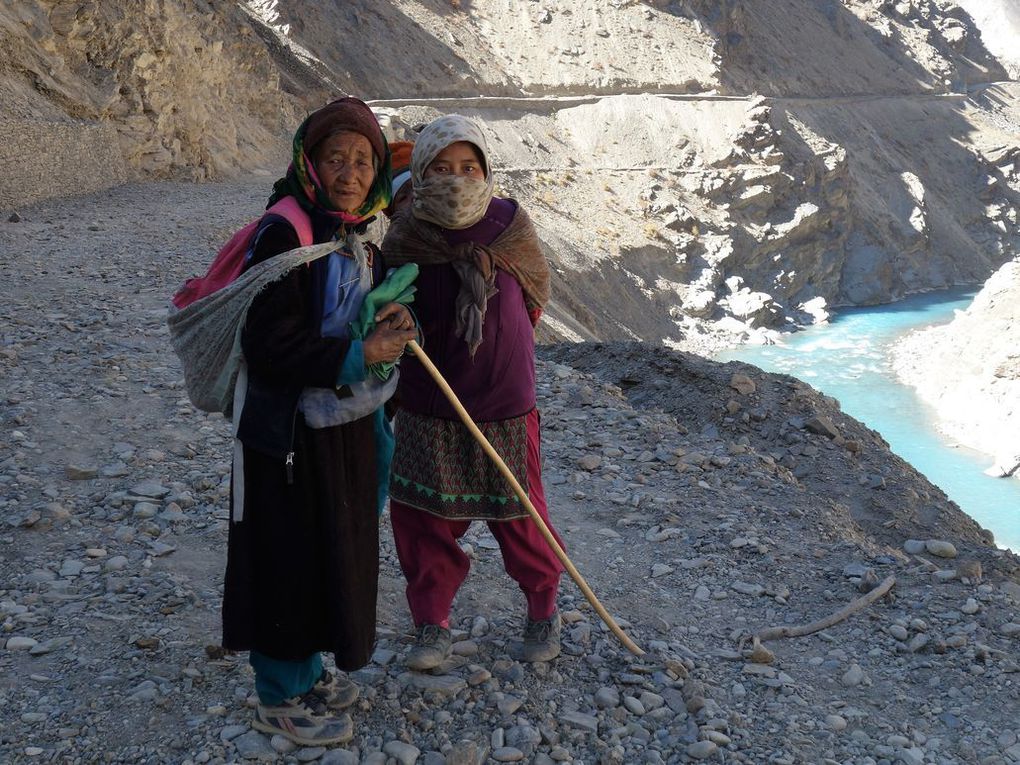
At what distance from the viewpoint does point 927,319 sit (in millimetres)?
30984

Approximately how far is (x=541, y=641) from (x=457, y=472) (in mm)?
644

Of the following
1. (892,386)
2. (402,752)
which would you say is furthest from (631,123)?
(402,752)

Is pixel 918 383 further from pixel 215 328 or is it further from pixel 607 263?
pixel 215 328

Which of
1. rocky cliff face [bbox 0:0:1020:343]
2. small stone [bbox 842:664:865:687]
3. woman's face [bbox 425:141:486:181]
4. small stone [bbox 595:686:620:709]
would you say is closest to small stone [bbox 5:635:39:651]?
small stone [bbox 595:686:620:709]

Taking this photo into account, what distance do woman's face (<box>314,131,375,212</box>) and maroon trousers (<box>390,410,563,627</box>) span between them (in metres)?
0.89

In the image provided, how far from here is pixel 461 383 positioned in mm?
2717

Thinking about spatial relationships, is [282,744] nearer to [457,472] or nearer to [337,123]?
[457,472]

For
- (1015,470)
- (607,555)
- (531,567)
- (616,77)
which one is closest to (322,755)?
(531,567)

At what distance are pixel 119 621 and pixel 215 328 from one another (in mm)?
1319

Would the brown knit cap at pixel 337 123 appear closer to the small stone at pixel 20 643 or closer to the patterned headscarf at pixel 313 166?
the patterned headscarf at pixel 313 166

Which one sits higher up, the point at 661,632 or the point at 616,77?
the point at 616,77

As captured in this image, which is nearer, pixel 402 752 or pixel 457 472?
pixel 402 752

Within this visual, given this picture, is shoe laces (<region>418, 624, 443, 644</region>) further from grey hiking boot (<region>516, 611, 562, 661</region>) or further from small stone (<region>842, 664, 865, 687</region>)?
small stone (<region>842, 664, 865, 687</region>)

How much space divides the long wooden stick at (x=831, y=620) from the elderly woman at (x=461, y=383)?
118cm
